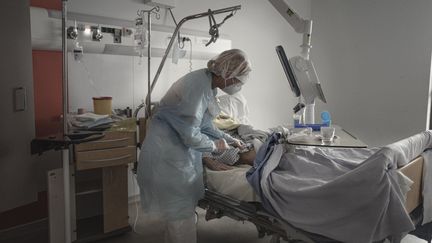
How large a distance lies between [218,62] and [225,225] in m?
1.41

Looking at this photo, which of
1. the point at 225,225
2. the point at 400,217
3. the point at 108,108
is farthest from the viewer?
the point at 225,225

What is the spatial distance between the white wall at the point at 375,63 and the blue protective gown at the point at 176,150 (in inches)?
109

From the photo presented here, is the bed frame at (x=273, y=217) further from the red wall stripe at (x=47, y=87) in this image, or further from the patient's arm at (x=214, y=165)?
the red wall stripe at (x=47, y=87)

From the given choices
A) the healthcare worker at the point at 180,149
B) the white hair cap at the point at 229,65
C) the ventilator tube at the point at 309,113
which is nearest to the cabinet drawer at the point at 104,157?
the healthcare worker at the point at 180,149

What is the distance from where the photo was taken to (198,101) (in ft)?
6.24

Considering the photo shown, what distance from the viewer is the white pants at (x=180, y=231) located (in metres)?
1.92

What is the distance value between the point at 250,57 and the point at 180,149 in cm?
228

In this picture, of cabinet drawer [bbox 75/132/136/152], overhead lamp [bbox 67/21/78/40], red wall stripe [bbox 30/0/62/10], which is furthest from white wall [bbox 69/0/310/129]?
cabinet drawer [bbox 75/132/136/152]

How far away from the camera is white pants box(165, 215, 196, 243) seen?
192 cm

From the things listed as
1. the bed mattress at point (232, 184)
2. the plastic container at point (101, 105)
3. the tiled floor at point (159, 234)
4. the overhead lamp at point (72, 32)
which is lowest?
the tiled floor at point (159, 234)

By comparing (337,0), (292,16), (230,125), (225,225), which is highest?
(337,0)

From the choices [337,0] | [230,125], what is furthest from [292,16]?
[337,0]

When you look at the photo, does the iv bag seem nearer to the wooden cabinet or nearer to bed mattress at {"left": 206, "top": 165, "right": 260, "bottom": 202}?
the wooden cabinet

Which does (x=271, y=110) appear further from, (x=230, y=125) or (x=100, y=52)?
(x=100, y=52)
